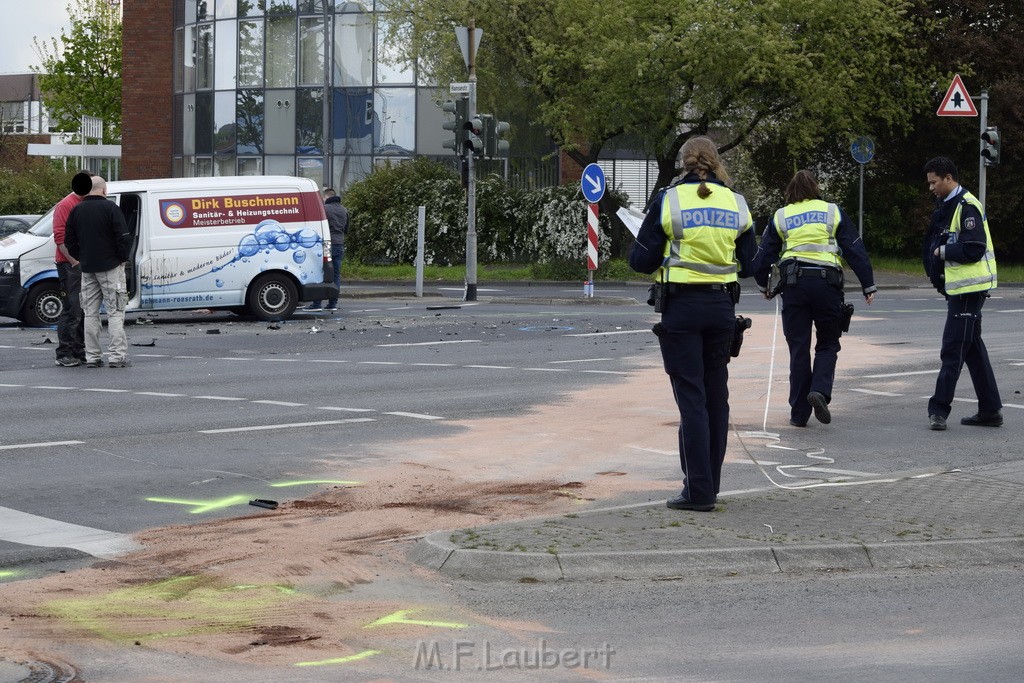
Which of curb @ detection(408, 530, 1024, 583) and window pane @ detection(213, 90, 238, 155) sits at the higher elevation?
window pane @ detection(213, 90, 238, 155)

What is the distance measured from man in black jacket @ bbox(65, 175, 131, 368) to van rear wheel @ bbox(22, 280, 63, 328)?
226 inches

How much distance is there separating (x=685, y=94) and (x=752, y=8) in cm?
236

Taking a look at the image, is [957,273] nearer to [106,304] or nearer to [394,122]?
[106,304]

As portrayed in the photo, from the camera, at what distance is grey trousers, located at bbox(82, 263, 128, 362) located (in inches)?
583

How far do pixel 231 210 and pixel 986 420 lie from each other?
41.9 ft

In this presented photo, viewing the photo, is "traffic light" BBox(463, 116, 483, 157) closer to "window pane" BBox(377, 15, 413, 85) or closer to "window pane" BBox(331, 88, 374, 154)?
"window pane" BBox(377, 15, 413, 85)

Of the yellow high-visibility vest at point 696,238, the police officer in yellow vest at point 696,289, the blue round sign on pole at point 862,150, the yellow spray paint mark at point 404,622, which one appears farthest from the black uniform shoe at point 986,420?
the blue round sign on pole at point 862,150

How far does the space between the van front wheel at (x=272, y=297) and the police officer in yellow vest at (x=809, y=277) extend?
11681 millimetres

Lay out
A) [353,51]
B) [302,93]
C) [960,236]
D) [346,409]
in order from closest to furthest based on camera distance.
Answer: [960,236]
[346,409]
[353,51]
[302,93]

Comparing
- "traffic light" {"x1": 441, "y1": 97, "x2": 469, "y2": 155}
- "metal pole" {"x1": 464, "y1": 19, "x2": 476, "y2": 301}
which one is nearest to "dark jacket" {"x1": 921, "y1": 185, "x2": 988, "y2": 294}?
"metal pole" {"x1": 464, "y1": 19, "x2": 476, "y2": 301}

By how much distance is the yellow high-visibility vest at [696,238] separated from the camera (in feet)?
24.0

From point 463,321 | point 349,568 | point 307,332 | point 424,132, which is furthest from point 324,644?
point 424,132

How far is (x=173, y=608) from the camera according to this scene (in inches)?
218

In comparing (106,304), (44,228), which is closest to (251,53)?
(44,228)
